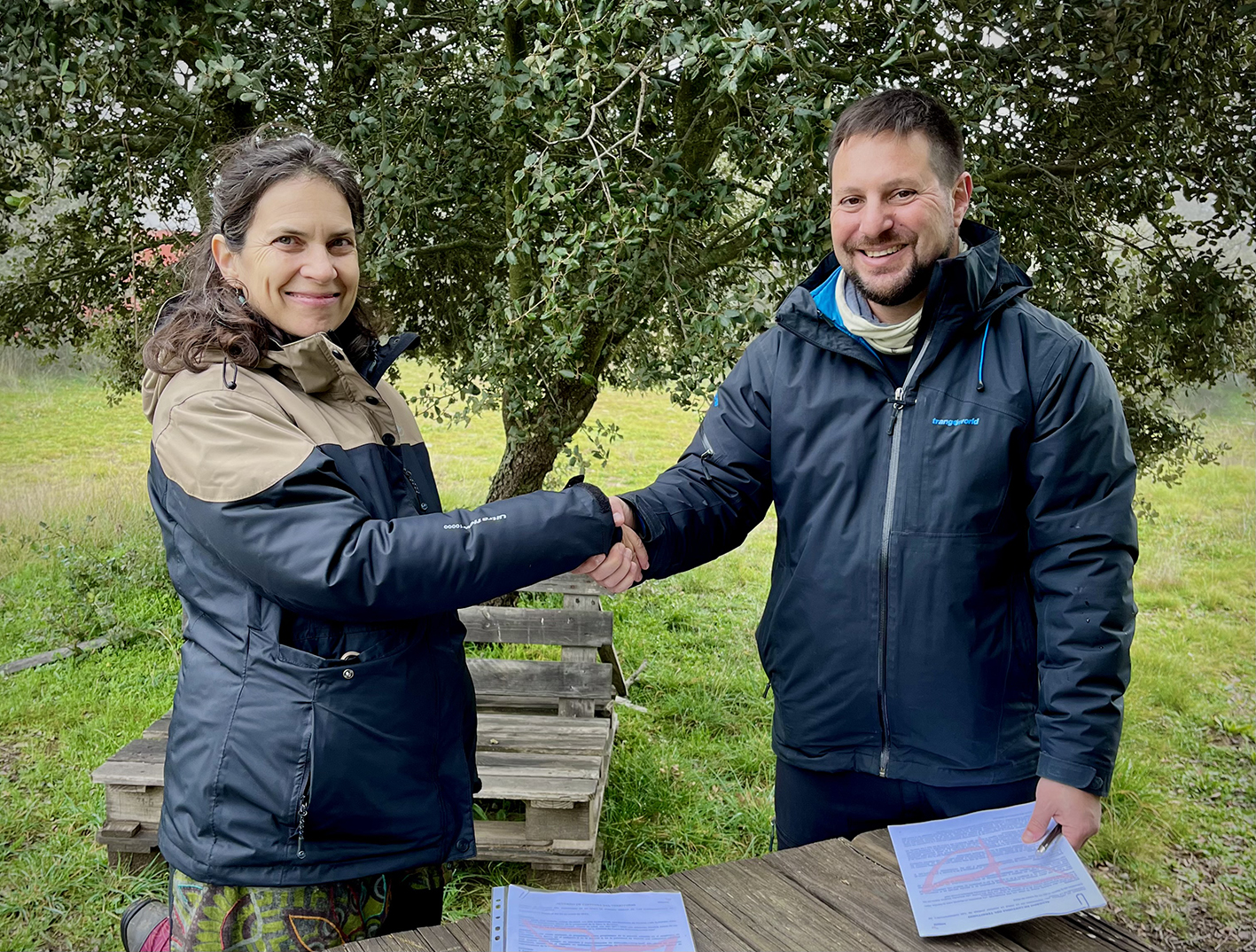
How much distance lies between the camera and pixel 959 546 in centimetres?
213

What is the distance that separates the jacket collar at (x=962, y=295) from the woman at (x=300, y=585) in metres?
0.70

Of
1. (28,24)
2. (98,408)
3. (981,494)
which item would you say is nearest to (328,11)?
(28,24)

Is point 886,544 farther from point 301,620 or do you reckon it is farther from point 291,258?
point 291,258

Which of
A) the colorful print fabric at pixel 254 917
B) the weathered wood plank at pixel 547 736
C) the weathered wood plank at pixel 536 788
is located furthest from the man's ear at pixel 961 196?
the weathered wood plank at pixel 547 736

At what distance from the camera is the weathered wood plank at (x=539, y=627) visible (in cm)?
475

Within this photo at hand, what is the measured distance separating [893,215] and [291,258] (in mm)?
1295

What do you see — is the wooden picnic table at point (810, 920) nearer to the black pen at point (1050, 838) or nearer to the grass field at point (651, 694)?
the black pen at point (1050, 838)

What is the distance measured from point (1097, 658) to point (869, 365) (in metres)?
0.77

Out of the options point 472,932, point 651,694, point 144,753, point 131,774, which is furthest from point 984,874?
point 651,694

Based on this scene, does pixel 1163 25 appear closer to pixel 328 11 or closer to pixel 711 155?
pixel 711 155

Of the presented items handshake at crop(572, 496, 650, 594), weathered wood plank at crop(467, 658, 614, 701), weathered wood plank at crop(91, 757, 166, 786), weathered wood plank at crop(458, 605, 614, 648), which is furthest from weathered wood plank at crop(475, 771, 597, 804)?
handshake at crop(572, 496, 650, 594)

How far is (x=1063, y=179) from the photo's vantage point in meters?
4.73

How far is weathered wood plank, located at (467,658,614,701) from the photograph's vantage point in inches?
Answer: 182

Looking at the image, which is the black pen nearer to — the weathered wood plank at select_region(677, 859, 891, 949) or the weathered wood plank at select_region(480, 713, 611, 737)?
the weathered wood plank at select_region(677, 859, 891, 949)
